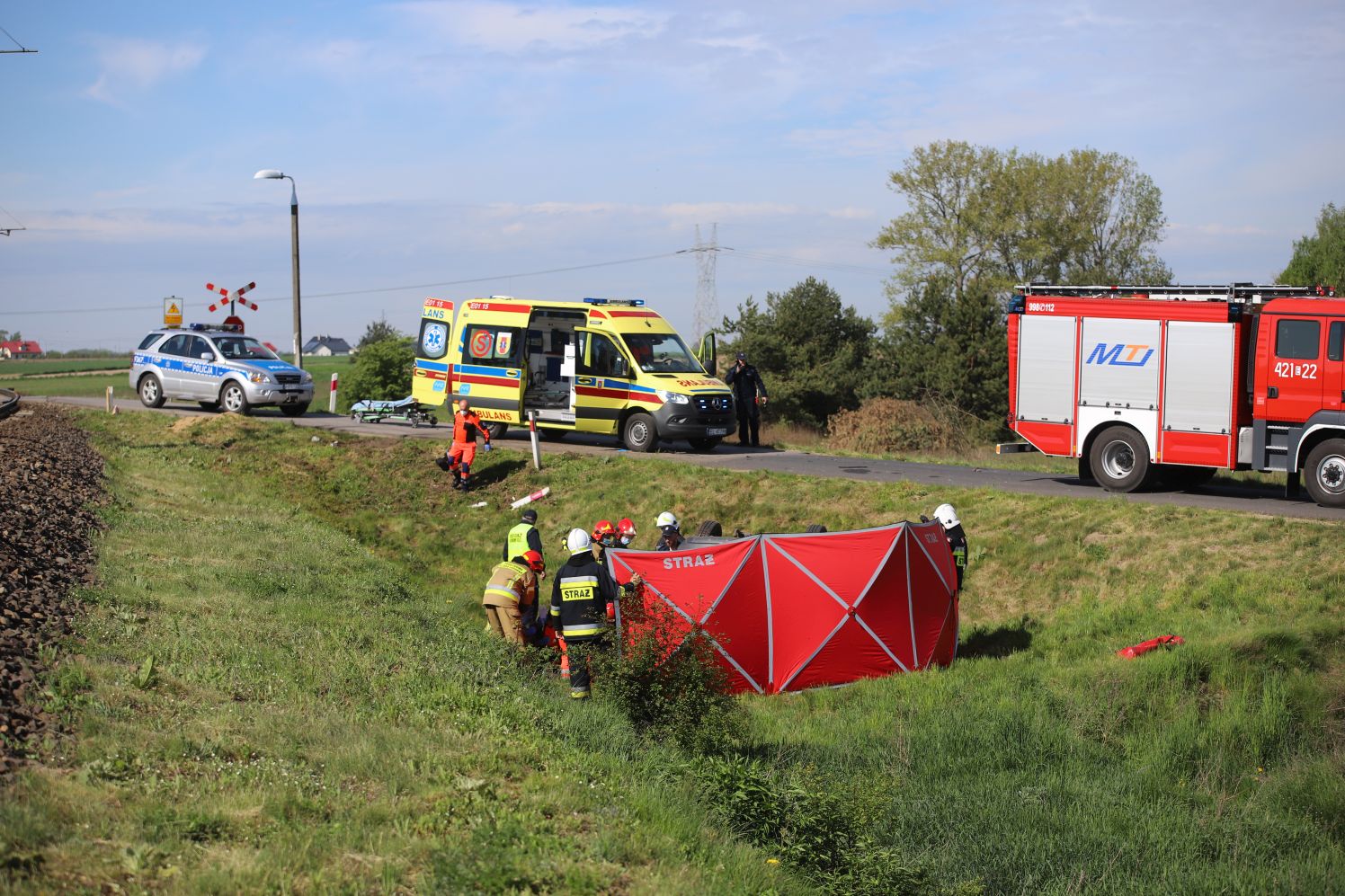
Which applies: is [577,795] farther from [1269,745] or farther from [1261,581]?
[1261,581]

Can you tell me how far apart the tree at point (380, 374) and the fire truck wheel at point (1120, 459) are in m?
40.9

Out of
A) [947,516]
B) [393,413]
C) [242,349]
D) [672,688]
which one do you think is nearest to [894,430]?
[393,413]

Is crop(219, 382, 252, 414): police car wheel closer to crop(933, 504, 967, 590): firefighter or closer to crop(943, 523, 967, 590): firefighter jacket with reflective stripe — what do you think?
crop(933, 504, 967, 590): firefighter

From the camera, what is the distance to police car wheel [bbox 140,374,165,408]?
2792cm

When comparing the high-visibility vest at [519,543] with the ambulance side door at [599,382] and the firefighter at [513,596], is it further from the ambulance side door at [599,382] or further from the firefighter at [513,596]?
the ambulance side door at [599,382]

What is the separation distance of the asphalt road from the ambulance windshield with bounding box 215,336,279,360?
143 cm

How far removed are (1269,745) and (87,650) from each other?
10.2m

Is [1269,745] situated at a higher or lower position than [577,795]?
lower

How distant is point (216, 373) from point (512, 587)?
18412mm

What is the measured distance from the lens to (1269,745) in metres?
11.2

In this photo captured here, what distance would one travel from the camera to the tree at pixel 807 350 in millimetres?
48875

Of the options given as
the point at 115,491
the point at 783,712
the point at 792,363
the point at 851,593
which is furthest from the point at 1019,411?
the point at 792,363

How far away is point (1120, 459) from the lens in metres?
17.9

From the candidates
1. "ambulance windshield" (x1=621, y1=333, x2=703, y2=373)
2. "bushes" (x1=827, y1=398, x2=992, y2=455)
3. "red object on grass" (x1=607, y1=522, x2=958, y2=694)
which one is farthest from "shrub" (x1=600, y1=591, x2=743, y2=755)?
"bushes" (x1=827, y1=398, x2=992, y2=455)
